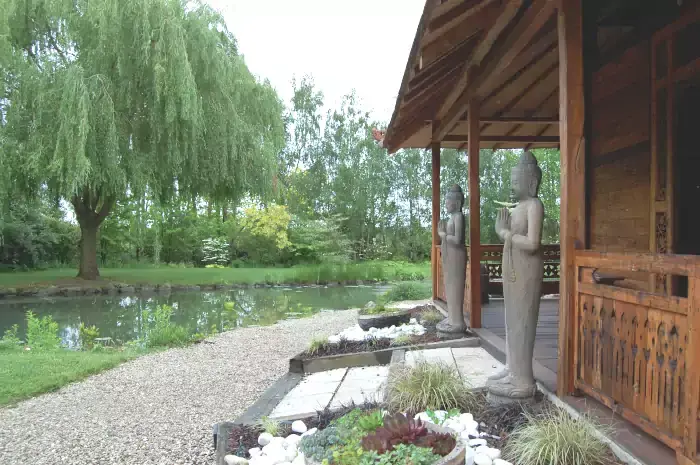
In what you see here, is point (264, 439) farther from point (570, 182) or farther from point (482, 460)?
point (570, 182)

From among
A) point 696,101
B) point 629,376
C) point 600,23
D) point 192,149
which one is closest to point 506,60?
point 600,23

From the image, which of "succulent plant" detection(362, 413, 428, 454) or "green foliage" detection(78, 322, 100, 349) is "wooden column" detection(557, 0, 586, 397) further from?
"green foliage" detection(78, 322, 100, 349)

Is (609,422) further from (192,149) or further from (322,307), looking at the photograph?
(192,149)

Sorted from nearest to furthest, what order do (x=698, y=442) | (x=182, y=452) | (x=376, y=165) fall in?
(x=698, y=442)
(x=182, y=452)
(x=376, y=165)

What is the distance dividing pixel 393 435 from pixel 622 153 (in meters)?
3.89

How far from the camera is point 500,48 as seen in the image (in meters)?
4.45

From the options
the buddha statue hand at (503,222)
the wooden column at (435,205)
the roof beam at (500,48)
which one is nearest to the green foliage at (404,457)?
the buddha statue hand at (503,222)

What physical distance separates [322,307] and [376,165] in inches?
595

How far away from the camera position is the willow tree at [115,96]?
12609 millimetres

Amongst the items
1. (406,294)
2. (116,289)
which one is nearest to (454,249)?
(406,294)

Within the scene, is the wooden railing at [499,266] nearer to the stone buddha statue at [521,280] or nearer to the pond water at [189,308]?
the stone buddha statue at [521,280]

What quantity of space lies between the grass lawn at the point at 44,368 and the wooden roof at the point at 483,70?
4772mm

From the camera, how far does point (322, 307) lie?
1389 cm

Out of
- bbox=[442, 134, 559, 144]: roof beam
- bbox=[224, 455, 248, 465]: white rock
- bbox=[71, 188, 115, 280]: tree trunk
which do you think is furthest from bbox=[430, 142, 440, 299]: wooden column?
bbox=[71, 188, 115, 280]: tree trunk
